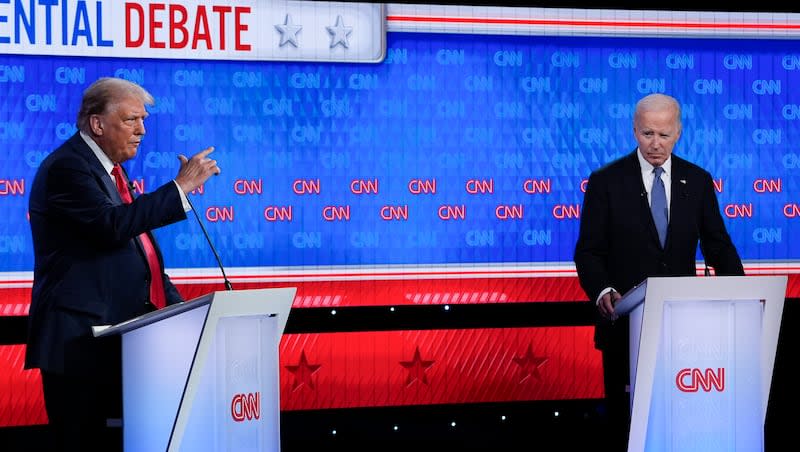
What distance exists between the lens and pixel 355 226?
5.04 meters

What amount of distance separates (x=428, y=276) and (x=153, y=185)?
129 cm

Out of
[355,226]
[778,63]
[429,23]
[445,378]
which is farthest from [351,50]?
[778,63]

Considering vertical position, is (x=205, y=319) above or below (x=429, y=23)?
below

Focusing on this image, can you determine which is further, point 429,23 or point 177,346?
point 429,23

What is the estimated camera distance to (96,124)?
11.5ft

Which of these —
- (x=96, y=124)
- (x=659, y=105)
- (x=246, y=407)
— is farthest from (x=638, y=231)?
(x=96, y=124)

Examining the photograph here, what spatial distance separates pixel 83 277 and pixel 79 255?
69 mm

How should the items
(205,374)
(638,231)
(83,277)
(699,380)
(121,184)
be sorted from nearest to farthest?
(205,374), (83,277), (699,380), (121,184), (638,231)

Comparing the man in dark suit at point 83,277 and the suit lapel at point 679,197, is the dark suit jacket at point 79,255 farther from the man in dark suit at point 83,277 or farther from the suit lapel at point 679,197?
the suit lapel at point 679,197

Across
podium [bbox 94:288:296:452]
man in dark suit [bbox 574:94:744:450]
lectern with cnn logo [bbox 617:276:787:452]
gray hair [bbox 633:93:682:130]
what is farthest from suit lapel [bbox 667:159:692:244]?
podium [bbox 94:288:296:452]

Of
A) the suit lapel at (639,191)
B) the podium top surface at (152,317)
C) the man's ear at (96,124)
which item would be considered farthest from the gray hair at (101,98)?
the suit lapel at (639,191)

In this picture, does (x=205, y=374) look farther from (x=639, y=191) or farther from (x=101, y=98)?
(x=639, y=191)

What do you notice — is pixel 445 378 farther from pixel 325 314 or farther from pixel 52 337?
pixel 52 337

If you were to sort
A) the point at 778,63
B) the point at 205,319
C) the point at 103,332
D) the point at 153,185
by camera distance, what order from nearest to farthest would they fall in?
the point at 205,319 → the point at 103,332 → the point at 153,185 → the point at 778,63
